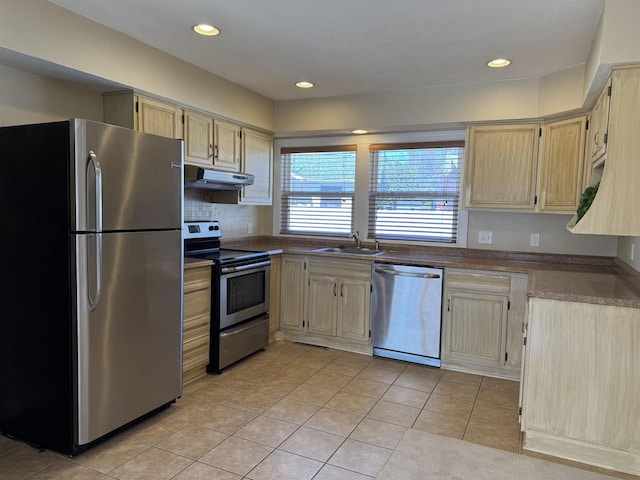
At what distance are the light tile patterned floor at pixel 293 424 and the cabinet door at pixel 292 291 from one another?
0.55m

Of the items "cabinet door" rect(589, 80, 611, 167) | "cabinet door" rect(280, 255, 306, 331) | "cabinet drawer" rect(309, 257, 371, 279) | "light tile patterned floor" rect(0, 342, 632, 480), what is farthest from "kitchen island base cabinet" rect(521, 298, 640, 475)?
"cabinet door" rect(280, 255, 306, 331)

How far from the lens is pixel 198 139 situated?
3598 millimetres

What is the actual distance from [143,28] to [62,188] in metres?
1.26

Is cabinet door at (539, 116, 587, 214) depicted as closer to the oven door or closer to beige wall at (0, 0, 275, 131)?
the oven door

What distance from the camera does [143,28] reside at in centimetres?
277

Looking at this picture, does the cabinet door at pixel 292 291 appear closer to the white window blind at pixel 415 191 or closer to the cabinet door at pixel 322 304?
the cabinet door at pixel 322 304

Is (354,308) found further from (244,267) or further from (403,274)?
(244,267)

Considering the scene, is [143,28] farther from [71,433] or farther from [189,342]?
[71,433]

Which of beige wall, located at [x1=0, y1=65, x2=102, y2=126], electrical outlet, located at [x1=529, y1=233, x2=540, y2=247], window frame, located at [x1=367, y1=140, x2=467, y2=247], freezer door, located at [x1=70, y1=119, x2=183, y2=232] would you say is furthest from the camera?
window frame, located at [x1=367, y1=140, x2=467, y2=247]

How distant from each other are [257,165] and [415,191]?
1617 millimetres

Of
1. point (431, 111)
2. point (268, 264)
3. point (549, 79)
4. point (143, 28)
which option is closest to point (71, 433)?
point (268, 264)

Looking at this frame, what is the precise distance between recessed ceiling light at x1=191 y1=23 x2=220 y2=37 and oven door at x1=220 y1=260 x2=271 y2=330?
1.66 metres

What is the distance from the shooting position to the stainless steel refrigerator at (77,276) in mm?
2180

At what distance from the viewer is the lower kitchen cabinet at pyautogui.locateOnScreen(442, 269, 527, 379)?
345 centimetres
